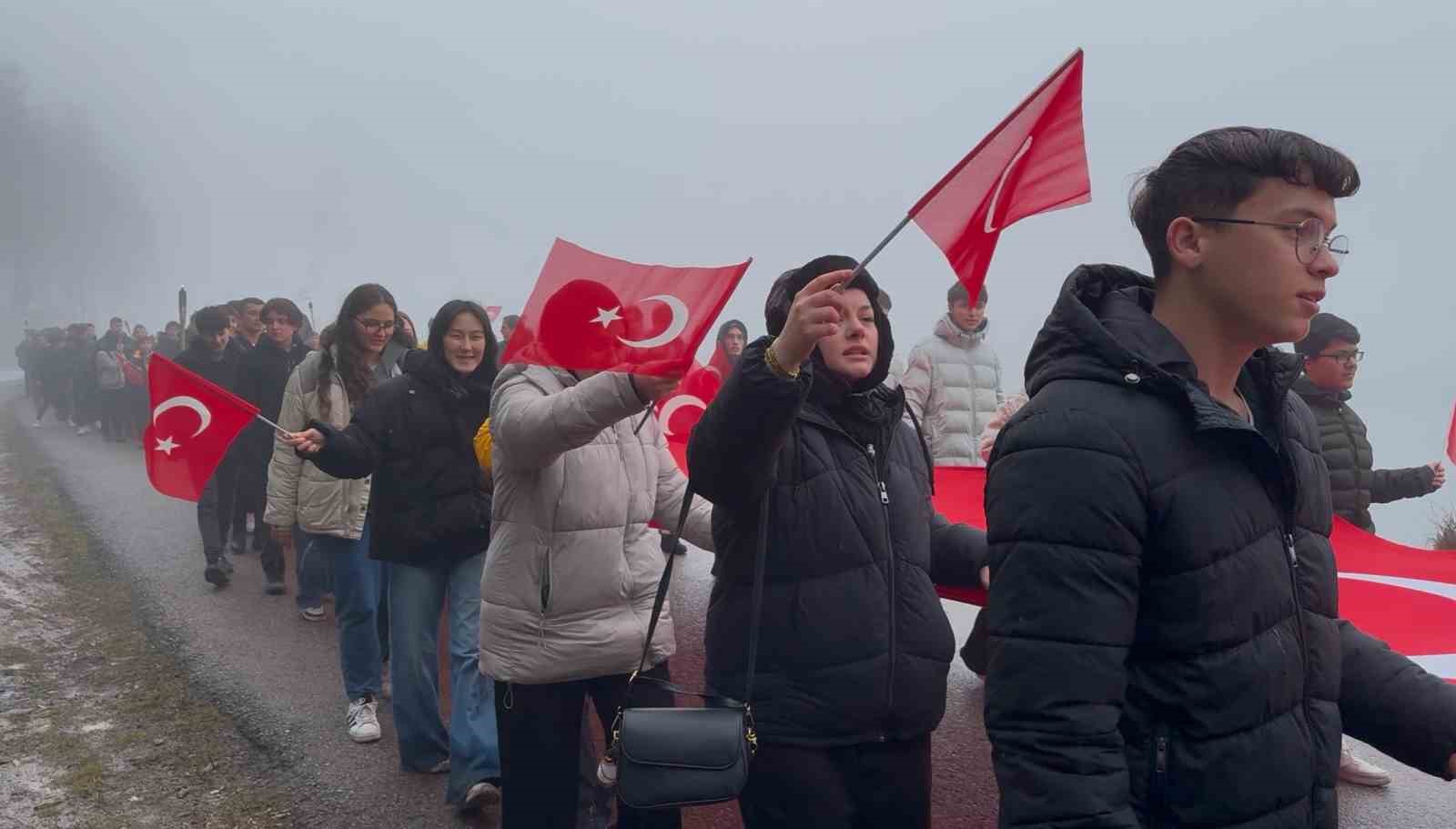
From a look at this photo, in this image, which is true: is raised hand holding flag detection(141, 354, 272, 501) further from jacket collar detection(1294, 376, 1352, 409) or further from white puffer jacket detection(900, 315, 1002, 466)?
jacket collar detection(1294, 376, 1352, 409)

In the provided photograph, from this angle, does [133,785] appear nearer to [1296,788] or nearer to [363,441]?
[363,441]

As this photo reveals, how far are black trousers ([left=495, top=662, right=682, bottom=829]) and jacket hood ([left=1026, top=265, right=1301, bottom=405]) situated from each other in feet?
5.96

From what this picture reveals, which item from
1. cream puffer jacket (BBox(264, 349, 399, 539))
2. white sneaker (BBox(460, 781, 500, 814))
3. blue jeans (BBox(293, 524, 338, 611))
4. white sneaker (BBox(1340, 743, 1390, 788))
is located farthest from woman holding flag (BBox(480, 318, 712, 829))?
blue jeans (BBox(293, 524, 338, 611))

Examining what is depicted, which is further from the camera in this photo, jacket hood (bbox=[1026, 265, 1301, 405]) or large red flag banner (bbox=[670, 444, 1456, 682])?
large red flag banner (bbox=[670, 444, 1456, 682])

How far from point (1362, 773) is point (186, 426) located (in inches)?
228

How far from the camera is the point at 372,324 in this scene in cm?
565

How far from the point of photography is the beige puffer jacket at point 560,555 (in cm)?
326

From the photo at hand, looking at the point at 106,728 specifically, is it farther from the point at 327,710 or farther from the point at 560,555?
the point at 560,555

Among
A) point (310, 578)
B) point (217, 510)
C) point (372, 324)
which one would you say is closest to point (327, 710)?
point (372, 324)

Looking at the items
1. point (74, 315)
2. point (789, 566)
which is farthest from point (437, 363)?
point (74, 315)

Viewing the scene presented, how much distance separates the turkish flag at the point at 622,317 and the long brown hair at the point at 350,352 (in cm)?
275

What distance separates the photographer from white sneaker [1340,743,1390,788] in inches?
185

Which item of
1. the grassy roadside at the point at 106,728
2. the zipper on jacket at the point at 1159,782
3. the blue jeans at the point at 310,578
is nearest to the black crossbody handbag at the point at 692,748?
the zipper on jacket at the point at 1159,782

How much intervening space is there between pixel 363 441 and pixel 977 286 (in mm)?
3087
